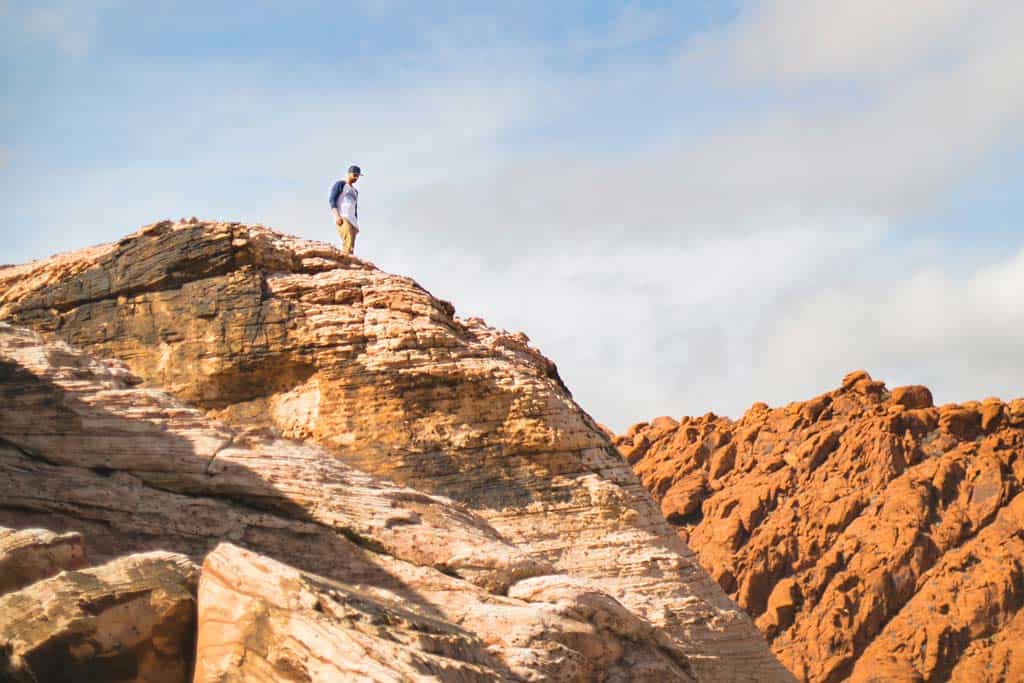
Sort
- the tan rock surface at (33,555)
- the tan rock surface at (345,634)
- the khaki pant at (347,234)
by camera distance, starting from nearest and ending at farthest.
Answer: the tan rock surface at (345,634) → the tan rock surface at (33,555) → the khaki pant at (347,234)

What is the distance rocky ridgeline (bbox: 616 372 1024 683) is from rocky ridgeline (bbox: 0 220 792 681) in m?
27.7

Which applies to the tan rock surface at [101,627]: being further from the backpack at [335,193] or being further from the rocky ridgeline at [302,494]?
the backpack at [335,193]

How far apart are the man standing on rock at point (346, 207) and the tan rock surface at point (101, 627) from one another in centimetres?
1306

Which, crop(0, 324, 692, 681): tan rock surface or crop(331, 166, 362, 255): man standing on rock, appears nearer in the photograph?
crop(0, 324, 692, 681): tan rock surface

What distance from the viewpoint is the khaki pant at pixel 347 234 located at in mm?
25594

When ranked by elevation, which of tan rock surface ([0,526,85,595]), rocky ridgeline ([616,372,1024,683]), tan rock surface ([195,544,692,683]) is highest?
rocky ridgeline ([616,372,1024,683])

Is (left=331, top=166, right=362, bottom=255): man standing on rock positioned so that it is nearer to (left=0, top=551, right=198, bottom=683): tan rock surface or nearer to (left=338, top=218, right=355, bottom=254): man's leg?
(left=338, top=218, right=355, bottom=254): man's leg

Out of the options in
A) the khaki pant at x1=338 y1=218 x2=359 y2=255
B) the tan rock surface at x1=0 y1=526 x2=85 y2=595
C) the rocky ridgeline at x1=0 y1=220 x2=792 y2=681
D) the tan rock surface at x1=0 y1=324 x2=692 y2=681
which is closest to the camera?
the rocky ridgeline at x1=0 y1=220 x2=792 y2=681

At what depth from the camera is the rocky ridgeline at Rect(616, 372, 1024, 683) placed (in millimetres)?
51062

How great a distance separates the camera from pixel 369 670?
468 inches

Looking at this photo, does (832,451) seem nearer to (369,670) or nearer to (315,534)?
(315,534)

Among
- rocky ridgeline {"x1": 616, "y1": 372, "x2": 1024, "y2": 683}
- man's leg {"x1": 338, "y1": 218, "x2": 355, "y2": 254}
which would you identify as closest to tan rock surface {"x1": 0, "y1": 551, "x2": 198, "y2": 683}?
man's leg {"x1": 338, "y1": 218, "x2": 355, "y2": 254}

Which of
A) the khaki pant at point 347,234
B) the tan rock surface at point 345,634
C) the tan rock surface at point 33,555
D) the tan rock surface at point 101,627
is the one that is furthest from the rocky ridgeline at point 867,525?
the tan rock surface at point 101,627

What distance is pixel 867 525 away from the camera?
55.9 meters
